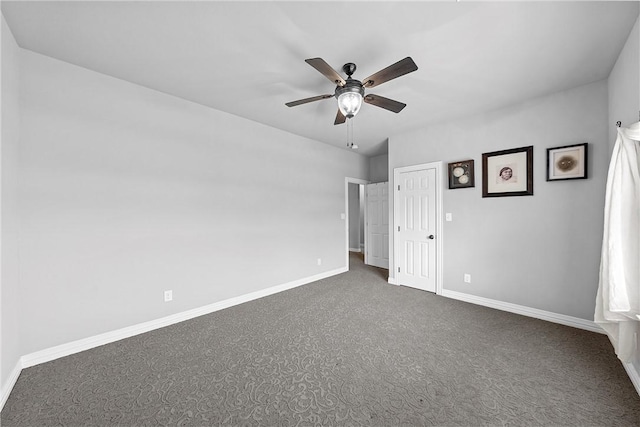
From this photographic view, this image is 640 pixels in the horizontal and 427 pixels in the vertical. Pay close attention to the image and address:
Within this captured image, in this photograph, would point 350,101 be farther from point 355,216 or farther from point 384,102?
point 355,216

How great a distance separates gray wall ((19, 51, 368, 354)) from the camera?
2.09 metres

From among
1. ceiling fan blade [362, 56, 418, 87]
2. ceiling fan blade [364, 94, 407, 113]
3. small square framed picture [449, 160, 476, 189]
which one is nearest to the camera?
ceiling fan blade [362, 56, 418, 87]

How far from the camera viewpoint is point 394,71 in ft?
5.82

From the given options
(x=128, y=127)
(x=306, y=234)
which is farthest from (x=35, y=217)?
(x=306, y=234)

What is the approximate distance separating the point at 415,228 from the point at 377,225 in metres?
1.51

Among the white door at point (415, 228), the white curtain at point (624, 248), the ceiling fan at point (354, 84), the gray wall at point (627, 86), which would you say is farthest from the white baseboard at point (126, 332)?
the gray wall at point (627, 86)

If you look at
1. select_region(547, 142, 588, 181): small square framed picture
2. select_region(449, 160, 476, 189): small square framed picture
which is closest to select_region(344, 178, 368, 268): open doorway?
select_region(449, 160, 476, 189): small square framed picture

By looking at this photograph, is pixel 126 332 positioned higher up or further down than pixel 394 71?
further down

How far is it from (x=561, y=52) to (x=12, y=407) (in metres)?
4.93

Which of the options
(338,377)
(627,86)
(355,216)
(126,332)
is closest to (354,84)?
Result: (627,86)

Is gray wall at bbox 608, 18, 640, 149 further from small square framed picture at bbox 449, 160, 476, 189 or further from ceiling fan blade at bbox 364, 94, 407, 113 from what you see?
ceiling fan blade at bbox 364, 94, 407, 113

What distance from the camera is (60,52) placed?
6.74 ft

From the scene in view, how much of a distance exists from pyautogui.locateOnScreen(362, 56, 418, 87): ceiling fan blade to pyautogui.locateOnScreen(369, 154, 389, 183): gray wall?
3.66 m

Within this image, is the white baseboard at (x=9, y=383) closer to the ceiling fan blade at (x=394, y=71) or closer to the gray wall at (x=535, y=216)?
the ceiling fan blade at (x=394, y=71)
